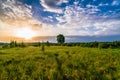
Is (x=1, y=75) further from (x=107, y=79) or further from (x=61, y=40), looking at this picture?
(x=61, y=40)

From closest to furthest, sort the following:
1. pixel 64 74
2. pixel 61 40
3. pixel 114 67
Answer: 1. pixel 64 74
2. pixel 114 67
3. pixel 61 40

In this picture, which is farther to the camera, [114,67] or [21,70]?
[114,67]

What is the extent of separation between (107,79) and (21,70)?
9998 mm

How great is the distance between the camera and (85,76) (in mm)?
17922

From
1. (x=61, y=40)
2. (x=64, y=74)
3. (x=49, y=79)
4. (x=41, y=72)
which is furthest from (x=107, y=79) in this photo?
(x=61, y=40)

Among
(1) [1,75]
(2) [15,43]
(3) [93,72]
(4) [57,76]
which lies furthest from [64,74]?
(2) [15,43]

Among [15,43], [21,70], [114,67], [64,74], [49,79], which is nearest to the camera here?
[49,79]

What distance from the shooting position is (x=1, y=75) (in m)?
17.9

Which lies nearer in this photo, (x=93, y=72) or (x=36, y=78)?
(x=36, y=78)

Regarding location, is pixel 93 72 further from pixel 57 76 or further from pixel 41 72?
pixel 41 72

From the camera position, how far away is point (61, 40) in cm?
15900

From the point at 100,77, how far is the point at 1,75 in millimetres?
10750

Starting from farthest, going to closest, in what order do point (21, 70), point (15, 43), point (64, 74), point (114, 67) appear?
point (15, 43)
point (114, 67)
point (21, 70)
point (64, 74)

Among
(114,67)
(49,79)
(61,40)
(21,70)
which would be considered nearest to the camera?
(49,79)
